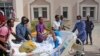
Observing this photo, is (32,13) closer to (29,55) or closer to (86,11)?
(86,11)

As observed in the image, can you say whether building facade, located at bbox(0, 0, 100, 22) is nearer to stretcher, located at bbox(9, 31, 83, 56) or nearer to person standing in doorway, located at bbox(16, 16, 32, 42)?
person standing in doorway, located at bbox(16, 16, 32, 42)

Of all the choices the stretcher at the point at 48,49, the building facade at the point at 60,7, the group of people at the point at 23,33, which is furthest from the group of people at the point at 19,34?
the building facade at the point at 60,7

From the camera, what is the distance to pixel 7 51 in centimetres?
781

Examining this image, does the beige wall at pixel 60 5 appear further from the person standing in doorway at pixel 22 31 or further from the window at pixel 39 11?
the person standing in doorway at pixel 22 31

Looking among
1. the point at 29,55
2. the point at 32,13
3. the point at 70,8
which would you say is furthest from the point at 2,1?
the point at 29,55

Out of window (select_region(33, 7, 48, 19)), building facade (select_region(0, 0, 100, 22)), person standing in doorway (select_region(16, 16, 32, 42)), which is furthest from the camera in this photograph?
window (select_region(33, 7, 48, 19))

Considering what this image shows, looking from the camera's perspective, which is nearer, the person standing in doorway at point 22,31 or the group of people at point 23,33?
the group of people at point 23,33

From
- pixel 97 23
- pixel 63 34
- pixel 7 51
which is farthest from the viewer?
pixel 97 23

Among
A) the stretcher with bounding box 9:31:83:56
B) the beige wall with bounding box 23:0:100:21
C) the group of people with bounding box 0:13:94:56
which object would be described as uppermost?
the beige wall with bounding box 23:0:100:21

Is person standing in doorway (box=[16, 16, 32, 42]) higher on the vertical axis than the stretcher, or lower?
higher

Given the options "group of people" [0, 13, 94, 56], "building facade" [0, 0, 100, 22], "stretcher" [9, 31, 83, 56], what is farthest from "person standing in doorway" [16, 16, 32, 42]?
"building facade" [0, 0, 100, 22]

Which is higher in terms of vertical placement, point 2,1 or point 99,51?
point 2,1

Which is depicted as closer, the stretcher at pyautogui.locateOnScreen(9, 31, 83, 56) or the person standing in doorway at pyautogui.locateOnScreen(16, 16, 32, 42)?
the stretcher at pyautogui.locateOnScreen(9, 31, 83, 56)

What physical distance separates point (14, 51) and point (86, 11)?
29.4 m
